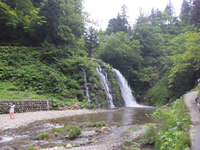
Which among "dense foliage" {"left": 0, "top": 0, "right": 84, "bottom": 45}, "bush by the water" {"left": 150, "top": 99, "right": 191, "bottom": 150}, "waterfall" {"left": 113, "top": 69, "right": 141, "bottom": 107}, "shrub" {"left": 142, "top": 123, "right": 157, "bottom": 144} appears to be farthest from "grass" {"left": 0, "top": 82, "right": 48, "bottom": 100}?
"waterfall" {"left": 113, "top": 69, "right": 141, "bottom": 107}

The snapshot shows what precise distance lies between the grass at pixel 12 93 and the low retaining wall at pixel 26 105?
3.03 feet

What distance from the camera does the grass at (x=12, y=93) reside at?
15.6m

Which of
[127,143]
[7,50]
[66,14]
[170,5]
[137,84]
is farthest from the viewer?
[170,5]

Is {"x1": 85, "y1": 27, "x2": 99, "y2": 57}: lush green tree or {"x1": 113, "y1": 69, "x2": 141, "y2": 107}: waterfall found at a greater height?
{"x1": 85, "y1": 27, "x2": 99, "y2": 57}: lush green tree

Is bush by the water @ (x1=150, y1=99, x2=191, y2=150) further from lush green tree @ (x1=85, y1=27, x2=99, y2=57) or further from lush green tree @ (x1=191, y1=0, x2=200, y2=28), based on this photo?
lush green tree @ (x1=85, y1=27, x2=99, y2=57)

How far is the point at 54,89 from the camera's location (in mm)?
19938

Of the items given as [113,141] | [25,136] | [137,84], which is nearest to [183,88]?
[137,84]

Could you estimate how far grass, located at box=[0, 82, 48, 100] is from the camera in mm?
15553

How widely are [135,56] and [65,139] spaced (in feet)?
98.9

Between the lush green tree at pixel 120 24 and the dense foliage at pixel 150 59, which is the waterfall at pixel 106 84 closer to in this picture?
the dense foliage at pixel 150 59

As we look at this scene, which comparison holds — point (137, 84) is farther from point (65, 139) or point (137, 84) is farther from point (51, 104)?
point (65, 139)

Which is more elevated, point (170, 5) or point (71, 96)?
point (170, 5)

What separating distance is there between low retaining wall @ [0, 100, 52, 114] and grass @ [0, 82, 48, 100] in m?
0.92

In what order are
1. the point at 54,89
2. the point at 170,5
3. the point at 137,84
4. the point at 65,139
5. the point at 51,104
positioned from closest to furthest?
1. the point at 65,139
2. the point at 51,104
3. the point at 54,89
4. the point at 137,84
5. the point at 170,5
